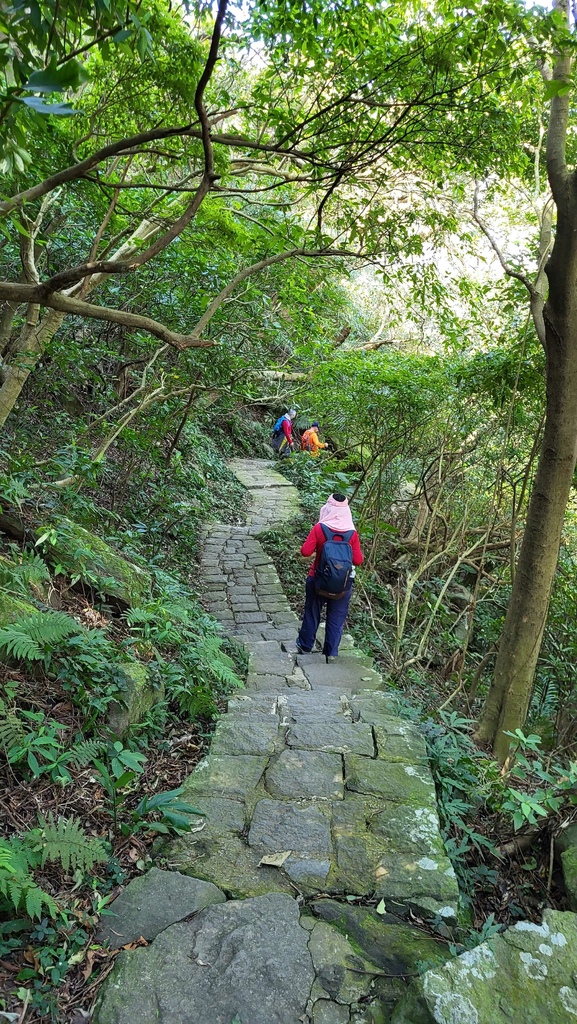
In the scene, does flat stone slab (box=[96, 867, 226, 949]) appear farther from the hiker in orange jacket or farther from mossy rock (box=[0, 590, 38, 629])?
the hiker in orange jacket

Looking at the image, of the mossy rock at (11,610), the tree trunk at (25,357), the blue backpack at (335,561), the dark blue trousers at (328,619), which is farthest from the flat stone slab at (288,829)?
the tree trunk at (25,357)

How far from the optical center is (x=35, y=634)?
10.1 ft

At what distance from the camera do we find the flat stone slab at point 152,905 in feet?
7.20

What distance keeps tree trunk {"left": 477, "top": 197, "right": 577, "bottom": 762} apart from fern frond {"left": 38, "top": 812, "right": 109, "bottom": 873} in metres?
3.06

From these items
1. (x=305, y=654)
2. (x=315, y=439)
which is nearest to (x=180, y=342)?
(x=305, y=654)

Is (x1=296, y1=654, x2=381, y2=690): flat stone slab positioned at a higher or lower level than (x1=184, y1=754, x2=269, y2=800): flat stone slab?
lower

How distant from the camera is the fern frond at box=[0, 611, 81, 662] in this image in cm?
291

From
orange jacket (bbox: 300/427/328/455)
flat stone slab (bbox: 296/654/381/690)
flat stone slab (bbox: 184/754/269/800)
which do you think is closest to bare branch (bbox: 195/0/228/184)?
flat stone slab (bbox: 184/754/269/800)

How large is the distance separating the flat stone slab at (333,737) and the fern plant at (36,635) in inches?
62.8

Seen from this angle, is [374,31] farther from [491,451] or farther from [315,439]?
[315,439]

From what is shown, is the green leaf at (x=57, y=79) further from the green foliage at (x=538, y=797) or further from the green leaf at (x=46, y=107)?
the green foliage at (x=538, y=797)

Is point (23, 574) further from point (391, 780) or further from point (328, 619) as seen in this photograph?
point (328, 619)

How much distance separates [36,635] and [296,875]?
1718 mm

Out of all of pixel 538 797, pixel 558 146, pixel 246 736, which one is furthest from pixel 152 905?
pixel 558 146
